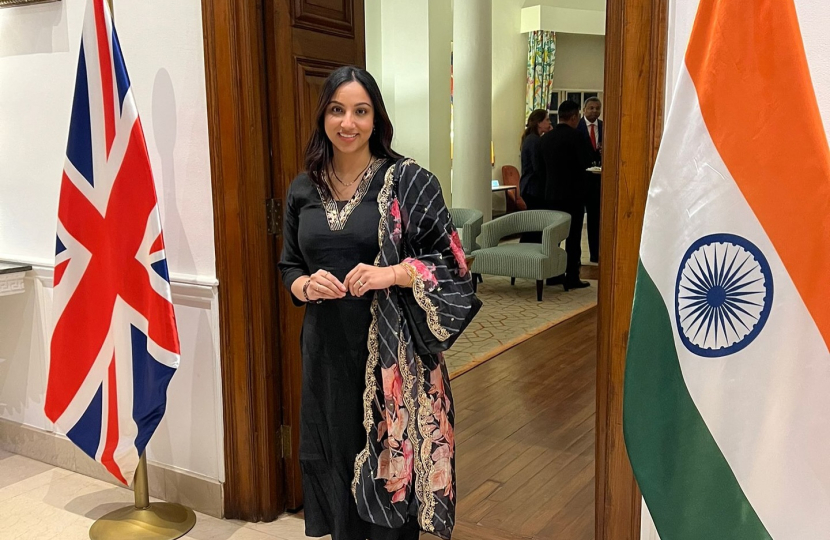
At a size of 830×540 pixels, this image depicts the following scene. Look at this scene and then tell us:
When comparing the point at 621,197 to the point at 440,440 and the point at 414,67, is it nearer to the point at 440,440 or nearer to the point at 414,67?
the point at 440,440

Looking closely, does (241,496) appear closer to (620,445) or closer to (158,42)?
(620,445)

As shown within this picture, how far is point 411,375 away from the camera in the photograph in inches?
81.4

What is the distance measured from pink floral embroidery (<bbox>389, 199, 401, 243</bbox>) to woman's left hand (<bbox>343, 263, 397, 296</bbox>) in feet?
0.33

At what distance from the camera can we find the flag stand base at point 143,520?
2693mm

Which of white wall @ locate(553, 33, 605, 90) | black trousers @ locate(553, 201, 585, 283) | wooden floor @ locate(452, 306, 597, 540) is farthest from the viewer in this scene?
white wall @ locate(553, 33, 605, 90)

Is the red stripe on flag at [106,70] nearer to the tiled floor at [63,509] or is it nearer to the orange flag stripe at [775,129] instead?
the tiled floor at [63,509]

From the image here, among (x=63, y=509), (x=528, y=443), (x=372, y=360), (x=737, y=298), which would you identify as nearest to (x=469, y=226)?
(x=528, y=443)

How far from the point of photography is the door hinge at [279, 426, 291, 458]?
111 inches

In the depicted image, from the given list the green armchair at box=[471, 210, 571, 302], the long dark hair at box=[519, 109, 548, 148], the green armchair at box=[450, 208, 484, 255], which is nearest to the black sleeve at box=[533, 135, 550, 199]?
the green armchair at box=[471, 210, 571, 302]

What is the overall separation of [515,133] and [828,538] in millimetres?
11538

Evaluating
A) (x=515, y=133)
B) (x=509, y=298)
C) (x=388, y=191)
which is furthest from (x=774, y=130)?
(x=515, y=133)

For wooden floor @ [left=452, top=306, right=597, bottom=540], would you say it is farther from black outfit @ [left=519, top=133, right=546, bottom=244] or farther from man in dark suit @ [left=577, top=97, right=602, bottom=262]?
man in dark suit @ [left=577, top=97, right=602, bottom=262]

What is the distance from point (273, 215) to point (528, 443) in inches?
65.4

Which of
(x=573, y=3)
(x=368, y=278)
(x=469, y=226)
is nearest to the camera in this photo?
(x=368, y=278)
